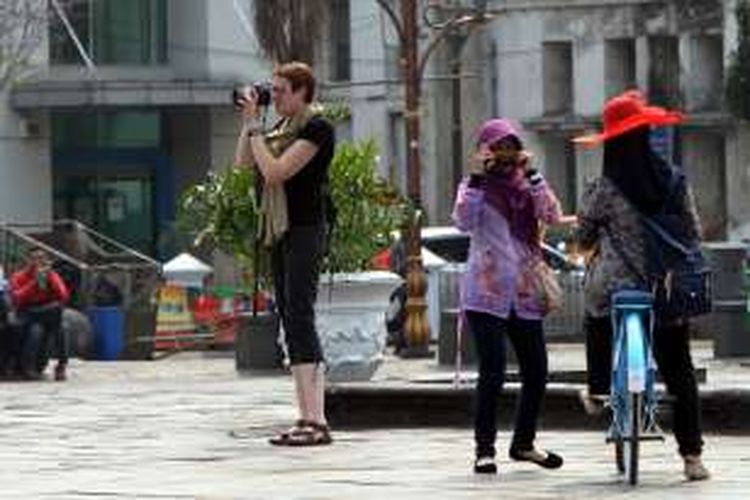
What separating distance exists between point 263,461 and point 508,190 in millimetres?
1883

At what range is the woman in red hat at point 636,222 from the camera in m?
9.95

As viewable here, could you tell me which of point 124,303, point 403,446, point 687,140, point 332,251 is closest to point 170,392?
point 332,251

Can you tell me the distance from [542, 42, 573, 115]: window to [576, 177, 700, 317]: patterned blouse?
4562cm

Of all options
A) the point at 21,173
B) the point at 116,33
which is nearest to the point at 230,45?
the point at 116,33

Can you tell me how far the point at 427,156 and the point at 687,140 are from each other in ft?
21.1

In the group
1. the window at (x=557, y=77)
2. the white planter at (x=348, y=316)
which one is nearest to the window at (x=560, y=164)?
the window at (x=557, y=77)

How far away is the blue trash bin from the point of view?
95.8 feet

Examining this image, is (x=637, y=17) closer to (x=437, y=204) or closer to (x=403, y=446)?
(x=437, y=204)

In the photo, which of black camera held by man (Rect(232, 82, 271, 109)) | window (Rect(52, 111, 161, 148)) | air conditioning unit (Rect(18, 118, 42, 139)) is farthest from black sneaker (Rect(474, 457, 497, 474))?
window (Rect(52, 111, 161, 148))

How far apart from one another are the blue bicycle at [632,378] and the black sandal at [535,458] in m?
0.53

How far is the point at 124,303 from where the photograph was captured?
31.9 m

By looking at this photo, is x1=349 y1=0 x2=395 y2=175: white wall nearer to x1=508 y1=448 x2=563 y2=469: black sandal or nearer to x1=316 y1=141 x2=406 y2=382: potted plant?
x1=316 y1=141 x2=406 y2=382: potted plant

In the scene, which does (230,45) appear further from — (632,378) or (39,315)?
(632,378)

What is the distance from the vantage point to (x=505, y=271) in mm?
10469
